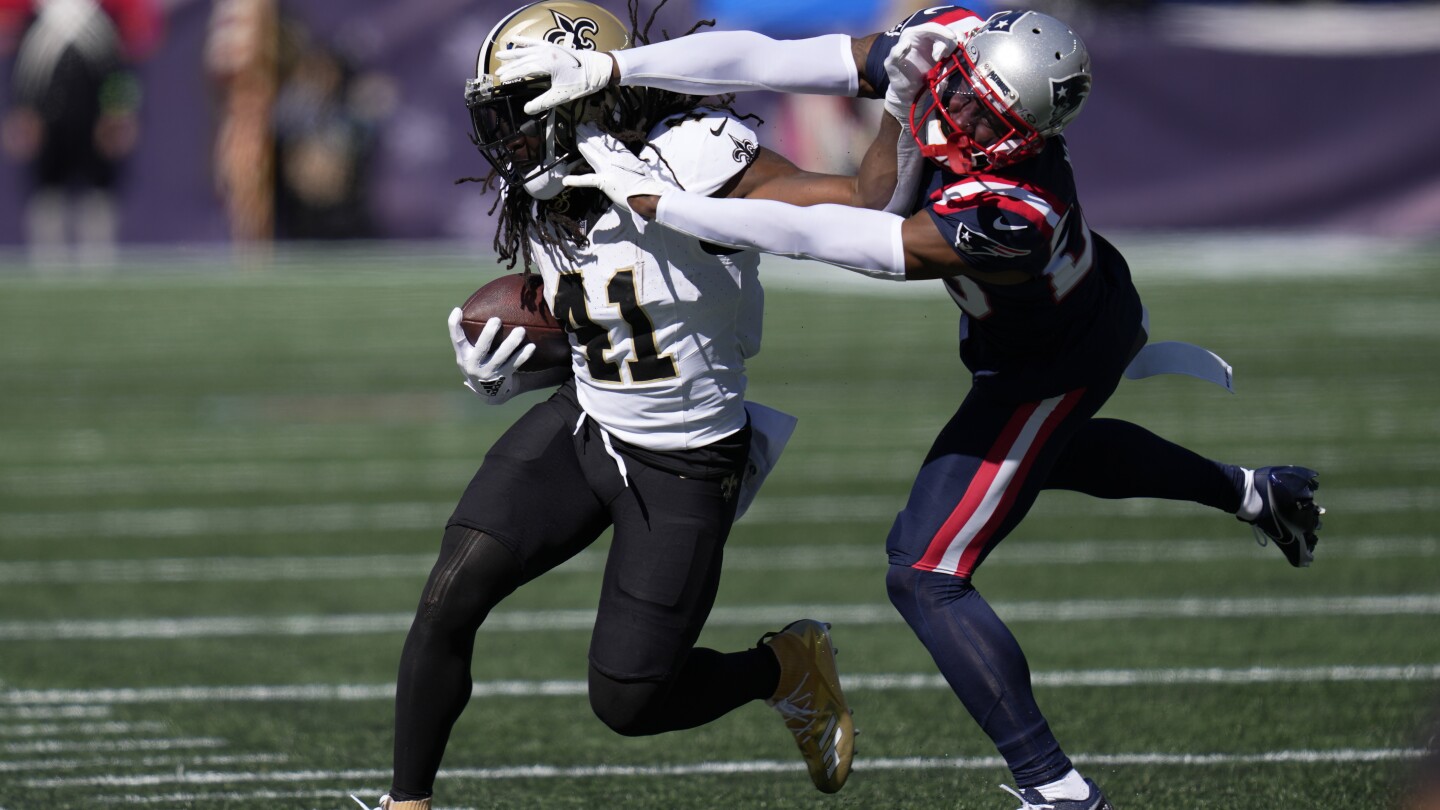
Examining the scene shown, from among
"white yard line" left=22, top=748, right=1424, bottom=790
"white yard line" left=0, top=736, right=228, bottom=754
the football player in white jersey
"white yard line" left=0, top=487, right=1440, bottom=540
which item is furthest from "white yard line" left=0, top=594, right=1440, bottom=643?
the football player in white jersey

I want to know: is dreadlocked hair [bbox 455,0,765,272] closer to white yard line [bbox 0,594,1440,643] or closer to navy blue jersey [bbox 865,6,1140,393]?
navy blue jersey [bbox 865,6,1140,393]

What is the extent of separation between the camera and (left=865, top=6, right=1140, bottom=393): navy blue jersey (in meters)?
3.24

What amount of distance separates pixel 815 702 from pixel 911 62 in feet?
4.47

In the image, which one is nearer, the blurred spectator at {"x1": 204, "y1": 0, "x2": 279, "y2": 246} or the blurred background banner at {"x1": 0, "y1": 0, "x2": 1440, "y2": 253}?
the blurred background banner at {"x1": 0, "y1": 0, "x2": 1440, "y2": 253}

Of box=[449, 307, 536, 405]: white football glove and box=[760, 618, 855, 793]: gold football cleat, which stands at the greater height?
box=[449, 307, 536, 405]: white football glove

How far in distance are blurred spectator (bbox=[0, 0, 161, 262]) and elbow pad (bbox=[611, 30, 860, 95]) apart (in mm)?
14776

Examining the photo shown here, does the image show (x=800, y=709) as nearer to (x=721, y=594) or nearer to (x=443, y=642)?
(x=443, y=642)

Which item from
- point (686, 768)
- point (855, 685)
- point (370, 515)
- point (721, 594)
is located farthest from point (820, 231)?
point (370, 515)

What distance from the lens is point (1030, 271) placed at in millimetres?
3318

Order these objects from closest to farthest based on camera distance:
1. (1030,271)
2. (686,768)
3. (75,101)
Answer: (1030,271) < (686,768) < (75,101)

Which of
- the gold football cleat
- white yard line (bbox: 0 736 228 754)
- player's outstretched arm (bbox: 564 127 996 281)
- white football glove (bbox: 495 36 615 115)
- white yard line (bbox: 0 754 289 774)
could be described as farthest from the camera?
white yard line (bbox: 0 736 228 754)

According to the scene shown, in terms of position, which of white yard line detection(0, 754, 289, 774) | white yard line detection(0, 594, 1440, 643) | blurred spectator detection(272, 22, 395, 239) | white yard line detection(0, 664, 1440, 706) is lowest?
blurred spectator detection(272, 22, 395, 239)

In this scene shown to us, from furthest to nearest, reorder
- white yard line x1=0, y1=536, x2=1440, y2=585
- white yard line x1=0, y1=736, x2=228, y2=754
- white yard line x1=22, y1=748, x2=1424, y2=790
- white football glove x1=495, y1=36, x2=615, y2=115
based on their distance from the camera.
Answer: white yard line x1=0, y1=536, x2=1440, y2=585, white yard line x1=0, y1=736, x2=228, y2=754, white yard line x1=22, y1=748, x2=1424, y2=790, white football glove x1=495, y1=36, x2=615, y2=115

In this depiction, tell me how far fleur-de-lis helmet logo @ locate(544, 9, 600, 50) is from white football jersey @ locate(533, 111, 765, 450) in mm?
213
